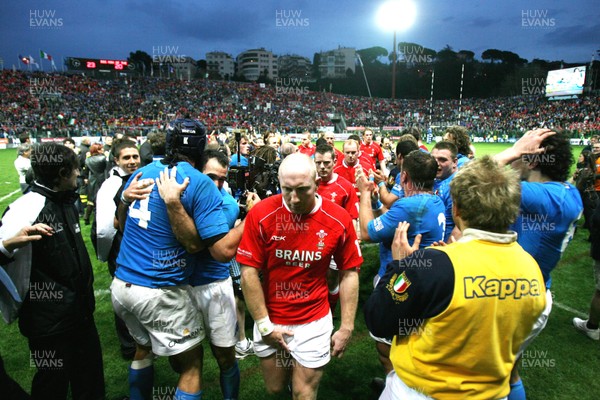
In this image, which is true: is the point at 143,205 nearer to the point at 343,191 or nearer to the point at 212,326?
the point at 212,326

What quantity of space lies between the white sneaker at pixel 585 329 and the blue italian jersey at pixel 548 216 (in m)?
2.66

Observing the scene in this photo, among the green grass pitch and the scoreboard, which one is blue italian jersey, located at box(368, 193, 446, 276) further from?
the scoreboard

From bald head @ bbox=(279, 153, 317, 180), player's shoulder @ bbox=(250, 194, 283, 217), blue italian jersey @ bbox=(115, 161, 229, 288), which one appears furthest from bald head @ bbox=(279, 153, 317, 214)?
blue italian jersey @ bbox=(115, 161, 229, 288)

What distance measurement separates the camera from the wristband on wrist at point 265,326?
264 centimetres

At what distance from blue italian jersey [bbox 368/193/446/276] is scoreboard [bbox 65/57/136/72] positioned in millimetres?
70346

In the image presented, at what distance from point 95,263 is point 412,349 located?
726cm

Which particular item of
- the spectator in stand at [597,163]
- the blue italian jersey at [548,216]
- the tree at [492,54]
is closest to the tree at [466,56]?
the tree at [492,54]

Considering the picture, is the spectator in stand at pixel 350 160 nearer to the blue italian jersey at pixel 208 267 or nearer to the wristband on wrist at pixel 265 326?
the blue italian jersey at pixel 208 267

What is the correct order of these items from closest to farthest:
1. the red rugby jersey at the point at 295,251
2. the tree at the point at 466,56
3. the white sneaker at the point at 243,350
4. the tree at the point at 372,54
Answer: the red rugby jersey at the point at 295,251, the white sneaker at the point at 243,350, the tree at the point at 466,56, the tree at the point at 372,54

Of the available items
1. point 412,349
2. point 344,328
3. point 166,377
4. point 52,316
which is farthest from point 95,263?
point 412,349

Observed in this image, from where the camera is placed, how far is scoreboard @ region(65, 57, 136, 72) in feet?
197

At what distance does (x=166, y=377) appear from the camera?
391 cm

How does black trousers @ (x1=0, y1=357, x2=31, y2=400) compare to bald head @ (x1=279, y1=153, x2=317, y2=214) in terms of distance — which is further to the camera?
bald head @ (x1=279, y1=153, x2=317, y2=214)

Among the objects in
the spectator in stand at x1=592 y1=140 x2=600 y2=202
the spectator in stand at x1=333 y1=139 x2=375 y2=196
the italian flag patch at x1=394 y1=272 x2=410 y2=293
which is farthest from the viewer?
the spectator in stand at x1=592 y1=140 x2=600 y2=202
